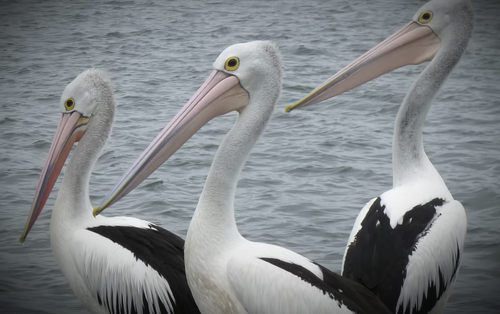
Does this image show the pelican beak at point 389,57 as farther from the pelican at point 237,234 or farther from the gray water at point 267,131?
the gray water at point 267,131

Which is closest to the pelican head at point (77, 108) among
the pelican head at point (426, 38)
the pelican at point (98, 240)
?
the pelican at point (98, 240)

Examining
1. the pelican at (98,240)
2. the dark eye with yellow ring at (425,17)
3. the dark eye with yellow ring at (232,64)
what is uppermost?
the dark eye with yellow ring at (425,17)

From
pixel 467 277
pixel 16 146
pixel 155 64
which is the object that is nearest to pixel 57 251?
pixel 467 277

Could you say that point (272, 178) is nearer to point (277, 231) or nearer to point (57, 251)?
point (277, 231)

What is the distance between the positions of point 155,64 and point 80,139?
22.0 feet

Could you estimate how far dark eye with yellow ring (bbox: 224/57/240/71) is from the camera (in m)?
3.16

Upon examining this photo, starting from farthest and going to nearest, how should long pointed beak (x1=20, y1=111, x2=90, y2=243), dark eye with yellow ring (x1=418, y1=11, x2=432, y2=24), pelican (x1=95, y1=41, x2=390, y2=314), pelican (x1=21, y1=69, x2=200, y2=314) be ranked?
dark eye with yellow ring (x1=418, y1=11, x2=432, y2=24), long pointed beak (x1=20, y1=111, x2=90, y2=243), pelican (x1=21, y1=69, x2=200, y2=314), pelican (x1=95, y1=41, x2=390, y2=314)

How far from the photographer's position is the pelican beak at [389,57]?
3.97m

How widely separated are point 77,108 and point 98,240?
0.77 metres

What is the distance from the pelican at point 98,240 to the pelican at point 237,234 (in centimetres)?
31

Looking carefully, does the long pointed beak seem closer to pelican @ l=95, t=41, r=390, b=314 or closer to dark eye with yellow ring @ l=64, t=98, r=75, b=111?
dark eye with yellow ring @ l=64, t=98, r=75, b=111

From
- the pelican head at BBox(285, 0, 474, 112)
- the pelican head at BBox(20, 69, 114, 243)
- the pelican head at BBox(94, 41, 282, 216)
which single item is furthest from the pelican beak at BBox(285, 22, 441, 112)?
the pelican head at BBox(20, 69, 114, 243)

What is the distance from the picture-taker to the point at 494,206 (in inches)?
208

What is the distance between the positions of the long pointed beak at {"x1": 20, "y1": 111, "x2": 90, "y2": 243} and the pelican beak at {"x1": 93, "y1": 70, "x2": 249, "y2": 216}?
2.45 feet
